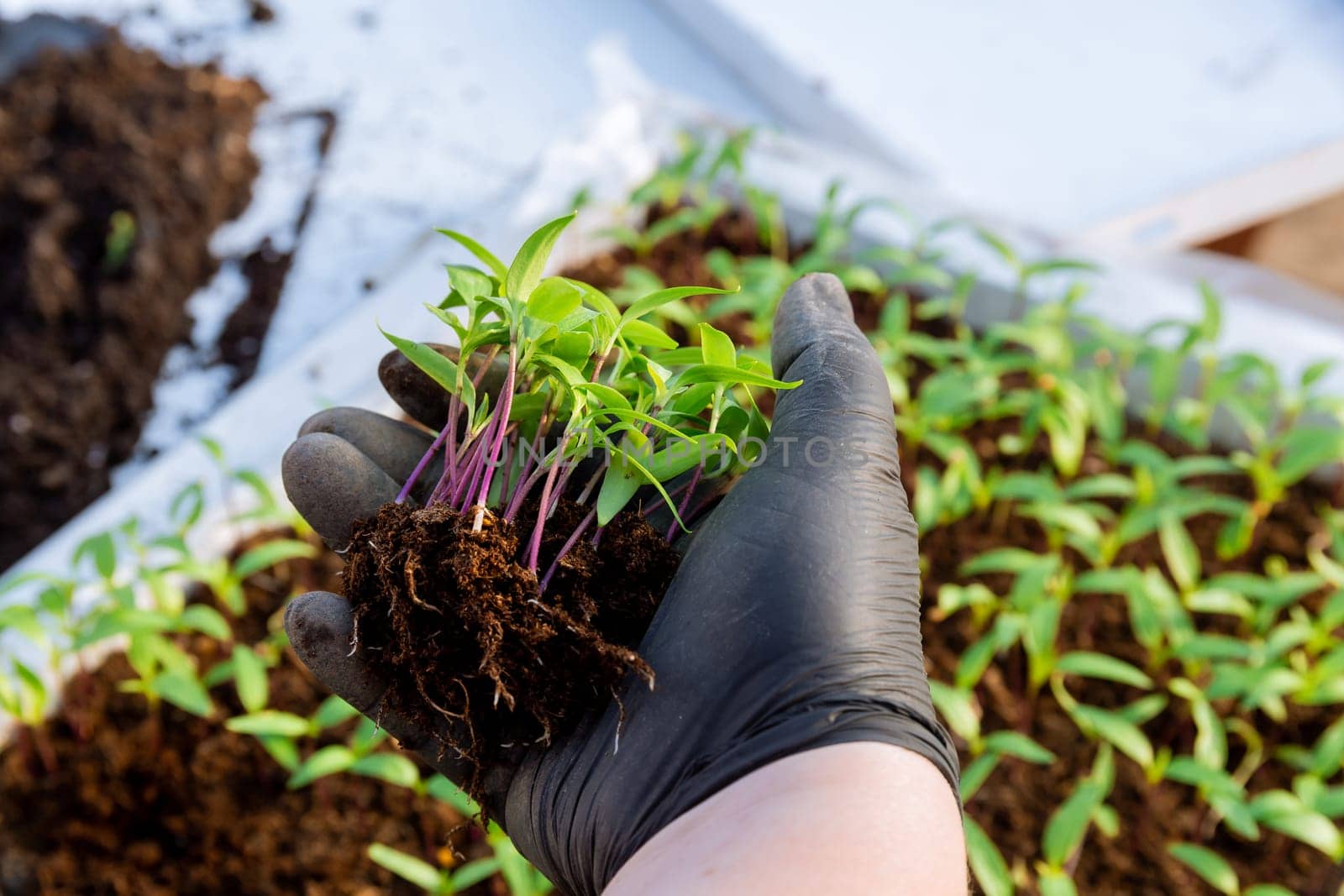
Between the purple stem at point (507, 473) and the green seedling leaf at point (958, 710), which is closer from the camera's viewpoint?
the purple stem at point (507, 473)

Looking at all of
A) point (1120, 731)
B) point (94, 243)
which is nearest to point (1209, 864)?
point (1120, 731)

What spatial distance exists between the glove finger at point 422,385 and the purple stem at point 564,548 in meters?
0.24

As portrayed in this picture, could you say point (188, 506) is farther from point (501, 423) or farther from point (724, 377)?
point (724, 377)

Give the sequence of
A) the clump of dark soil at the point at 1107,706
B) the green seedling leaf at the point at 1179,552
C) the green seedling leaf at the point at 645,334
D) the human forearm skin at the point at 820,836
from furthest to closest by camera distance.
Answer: the green seedling leaf at the point at 1179,552, the clump of dark soil at the point at 1107,706, the green seedling leaf at the point at 645,334, the human forearm skin at the point at 820,836

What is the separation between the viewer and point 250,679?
1284mm

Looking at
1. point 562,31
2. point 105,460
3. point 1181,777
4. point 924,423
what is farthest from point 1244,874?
point 562,31

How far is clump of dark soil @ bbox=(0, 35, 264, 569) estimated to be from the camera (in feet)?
6.21

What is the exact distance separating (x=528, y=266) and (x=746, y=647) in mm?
379

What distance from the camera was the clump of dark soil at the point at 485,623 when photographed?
2.80 feet

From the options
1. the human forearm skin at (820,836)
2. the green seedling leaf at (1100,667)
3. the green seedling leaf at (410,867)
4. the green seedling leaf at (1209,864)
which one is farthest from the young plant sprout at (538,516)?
the green seedling leaf at (1209,864)

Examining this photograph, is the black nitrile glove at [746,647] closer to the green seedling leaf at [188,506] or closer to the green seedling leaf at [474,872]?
the green seedling leaf at [474,872]

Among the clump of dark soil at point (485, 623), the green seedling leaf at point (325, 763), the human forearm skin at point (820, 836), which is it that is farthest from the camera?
the green seedling leaf at point (325, 763)

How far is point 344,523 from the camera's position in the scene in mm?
1028

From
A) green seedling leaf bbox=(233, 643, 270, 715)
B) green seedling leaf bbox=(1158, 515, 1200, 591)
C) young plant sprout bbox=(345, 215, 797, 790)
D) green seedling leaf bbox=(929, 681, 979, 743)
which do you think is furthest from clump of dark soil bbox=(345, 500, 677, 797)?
green seedling leaf bbox=(1158, 515, 1200, 591)
